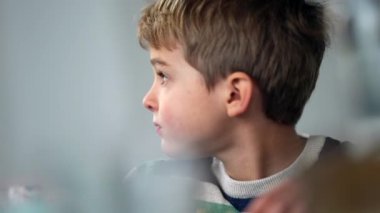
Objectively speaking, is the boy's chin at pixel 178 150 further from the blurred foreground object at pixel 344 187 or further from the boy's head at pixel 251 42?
the blurred foreground object at pixel 344 187

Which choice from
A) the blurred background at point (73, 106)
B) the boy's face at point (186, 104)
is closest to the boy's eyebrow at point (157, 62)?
the boy's face at point (186, 104)

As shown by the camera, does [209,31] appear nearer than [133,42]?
No

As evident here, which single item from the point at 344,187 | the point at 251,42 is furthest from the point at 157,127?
the point at 344,187

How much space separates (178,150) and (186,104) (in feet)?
0.14

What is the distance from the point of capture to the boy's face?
0.48 m

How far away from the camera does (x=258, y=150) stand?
0.52 metres

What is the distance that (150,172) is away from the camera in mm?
432

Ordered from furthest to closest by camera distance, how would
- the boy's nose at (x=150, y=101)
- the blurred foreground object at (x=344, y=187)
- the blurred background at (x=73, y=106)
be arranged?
1. the boy's nose at (x=150, y=101)
2. the blurred background at (x=73, y=106)
3. the blurred foreground object at (x=344, y=187)

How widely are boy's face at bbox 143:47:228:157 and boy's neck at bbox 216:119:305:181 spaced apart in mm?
24

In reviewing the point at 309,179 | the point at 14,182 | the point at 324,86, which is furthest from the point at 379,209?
the point at 324,86

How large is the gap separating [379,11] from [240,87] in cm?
14

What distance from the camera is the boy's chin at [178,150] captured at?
45 centimetres

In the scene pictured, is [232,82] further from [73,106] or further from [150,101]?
[73,106]

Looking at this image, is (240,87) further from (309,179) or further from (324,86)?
(309,179)
